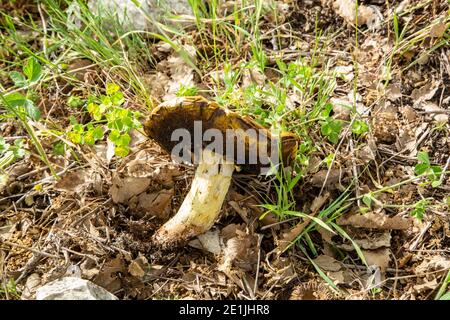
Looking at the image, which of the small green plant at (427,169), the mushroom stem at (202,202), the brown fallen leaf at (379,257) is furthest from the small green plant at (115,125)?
the small green plant at (427,169)

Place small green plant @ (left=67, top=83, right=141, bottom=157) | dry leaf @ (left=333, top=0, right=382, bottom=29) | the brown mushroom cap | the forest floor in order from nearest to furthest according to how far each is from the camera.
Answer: the brown mushroom cap → the forest floor → small green plant @ (left=67, top=83, right=141, bottom=157) → dry leaf @ (left=333, top=0, right=382, bottom=29)

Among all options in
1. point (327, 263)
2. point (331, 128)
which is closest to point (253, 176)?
point (331, 128)

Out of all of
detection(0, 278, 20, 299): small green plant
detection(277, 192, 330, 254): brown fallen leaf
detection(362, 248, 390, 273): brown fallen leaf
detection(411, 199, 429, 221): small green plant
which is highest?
detection(411, 199, 429, 221): small green plant

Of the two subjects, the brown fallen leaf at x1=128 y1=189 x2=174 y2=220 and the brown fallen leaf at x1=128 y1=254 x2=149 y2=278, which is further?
the brown fallen leaf at x1=128 y1=189 x2=174 y2=220

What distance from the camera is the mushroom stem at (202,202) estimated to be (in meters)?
3.02

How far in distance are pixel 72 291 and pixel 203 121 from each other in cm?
114

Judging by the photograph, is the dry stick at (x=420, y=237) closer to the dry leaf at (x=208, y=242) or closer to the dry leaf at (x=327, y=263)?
the dry leaf at (x=327, y=263)

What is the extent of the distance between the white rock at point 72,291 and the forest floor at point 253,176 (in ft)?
0.58

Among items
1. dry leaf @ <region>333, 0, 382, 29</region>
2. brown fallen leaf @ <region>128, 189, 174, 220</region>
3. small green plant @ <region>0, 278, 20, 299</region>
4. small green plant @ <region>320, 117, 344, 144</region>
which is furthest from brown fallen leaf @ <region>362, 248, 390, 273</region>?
small green plant @ <region>0, 278, 20, 299</region>

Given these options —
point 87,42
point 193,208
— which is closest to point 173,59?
point 87,42

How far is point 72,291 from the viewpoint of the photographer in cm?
268

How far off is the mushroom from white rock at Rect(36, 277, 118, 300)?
1.55 feet

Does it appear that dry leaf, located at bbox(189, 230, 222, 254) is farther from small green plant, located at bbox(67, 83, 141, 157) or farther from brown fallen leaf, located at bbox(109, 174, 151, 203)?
small green plant, located at bbox(67, 83, 141, 157)

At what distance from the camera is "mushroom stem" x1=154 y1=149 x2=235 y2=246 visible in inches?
119
